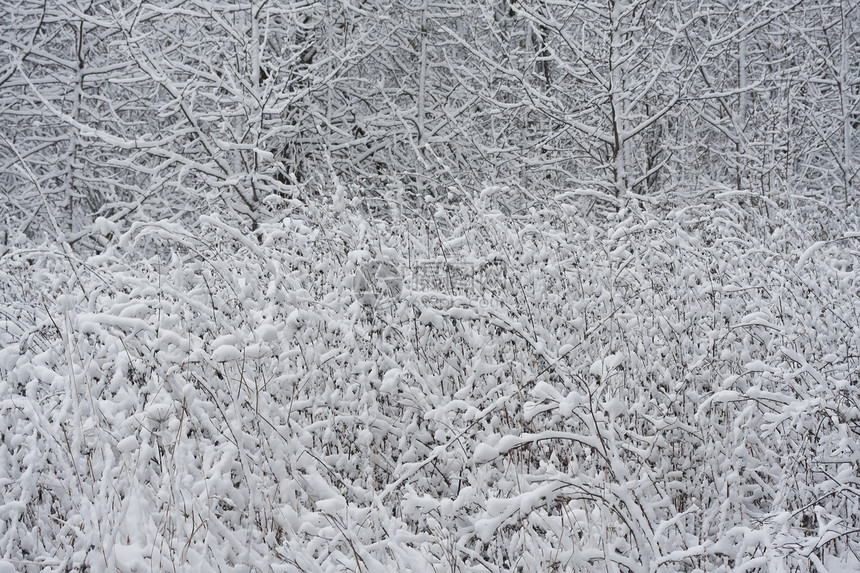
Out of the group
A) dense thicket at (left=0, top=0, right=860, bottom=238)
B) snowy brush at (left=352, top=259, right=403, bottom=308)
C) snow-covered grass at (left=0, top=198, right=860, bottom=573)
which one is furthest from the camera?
dense thicket at (left=0, top=0, right=860, bottom=238)

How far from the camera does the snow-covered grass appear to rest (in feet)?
7.27

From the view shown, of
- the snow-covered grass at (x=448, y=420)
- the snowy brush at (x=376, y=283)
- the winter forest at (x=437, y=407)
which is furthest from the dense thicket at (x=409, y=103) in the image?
the snow-covered grass at (x=448, y=420)

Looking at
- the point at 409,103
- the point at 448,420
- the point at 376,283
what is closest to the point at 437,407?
the point at 448,420

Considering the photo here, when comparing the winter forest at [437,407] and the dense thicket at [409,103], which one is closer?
the winter forest at [437,407]

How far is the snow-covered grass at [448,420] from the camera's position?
7.27ft

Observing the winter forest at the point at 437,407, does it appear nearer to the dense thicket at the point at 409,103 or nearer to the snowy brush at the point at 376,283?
the snowy brush at the point at 376,283

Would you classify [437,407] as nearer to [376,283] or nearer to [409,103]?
[376,283]

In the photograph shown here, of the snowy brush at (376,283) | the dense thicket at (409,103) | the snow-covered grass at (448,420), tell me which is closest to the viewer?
the snow-covered grass at (448,420)

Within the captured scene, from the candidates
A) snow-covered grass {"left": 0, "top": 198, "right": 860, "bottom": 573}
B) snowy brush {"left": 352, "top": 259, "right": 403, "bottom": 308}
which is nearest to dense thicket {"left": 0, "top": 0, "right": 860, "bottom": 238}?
snowy brush {"left": 352, "top": 259, "right": 403, "bottom": 308}

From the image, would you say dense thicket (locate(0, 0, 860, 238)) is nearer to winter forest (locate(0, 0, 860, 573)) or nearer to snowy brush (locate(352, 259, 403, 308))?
snowy brush (locate(352, 259, 403, 308))

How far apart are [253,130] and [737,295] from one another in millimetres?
5304

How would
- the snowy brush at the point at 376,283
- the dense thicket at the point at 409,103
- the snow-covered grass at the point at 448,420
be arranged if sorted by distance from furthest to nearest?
the dense thicket at the point at 409,103 < the snowy brush at the point at 376,283 < the snow-covered grass at the point at 448,420

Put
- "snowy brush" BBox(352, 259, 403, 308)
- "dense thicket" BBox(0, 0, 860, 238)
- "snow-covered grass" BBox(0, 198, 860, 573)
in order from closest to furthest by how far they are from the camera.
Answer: "snow-covered grass" BBox(0, 198, 860, 573) → "snowy brush" BBox(352, 259, 403, 308) → "dense thicket" BBox(0, 0, 860, 238)

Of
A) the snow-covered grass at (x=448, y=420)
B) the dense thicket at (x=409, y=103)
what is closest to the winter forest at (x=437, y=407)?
the snow-covered grass at (x=448, y=420)
